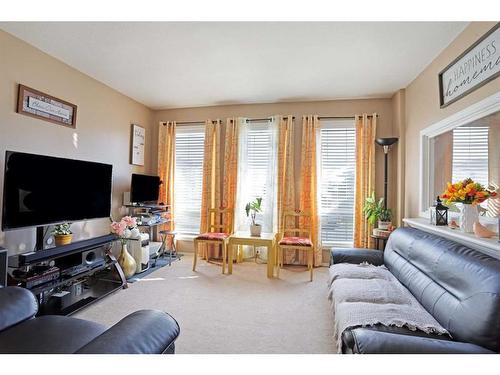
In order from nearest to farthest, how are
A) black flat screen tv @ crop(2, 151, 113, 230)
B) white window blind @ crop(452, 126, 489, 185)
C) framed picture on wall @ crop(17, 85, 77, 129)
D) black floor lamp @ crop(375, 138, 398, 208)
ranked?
white window blind @ crop(452, 126, 489, 185)
black flat screen tv @ crop(2, 151, 113, 230)
framed picture on wall @ crop(17, 85, 77, 129)
black floor lamp @ crop(375, 138, 398, 208)

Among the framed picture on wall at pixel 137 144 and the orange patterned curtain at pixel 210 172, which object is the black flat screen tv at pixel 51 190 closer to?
the framed picture on wall at pixel 137 144

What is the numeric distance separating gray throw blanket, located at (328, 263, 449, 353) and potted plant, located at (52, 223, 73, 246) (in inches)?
107

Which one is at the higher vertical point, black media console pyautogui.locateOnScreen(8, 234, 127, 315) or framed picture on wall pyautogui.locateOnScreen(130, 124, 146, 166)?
framed picture on wall pyautogui.locateOnScreen(130, 124, 146, 166)

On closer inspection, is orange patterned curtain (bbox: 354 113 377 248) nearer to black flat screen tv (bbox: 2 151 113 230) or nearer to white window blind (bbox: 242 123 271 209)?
white window blind (bbox: 242 123 271 209)

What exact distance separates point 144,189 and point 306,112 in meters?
2.86

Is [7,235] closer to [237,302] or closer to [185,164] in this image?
[237,302]

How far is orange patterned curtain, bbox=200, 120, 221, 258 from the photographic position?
14.3ft

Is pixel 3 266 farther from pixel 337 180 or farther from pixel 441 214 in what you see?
pixel 337 180

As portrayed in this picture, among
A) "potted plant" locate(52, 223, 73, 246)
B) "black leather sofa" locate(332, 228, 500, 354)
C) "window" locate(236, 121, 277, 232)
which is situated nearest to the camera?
"black leather sofa" locate(332, 228, 500, 354)

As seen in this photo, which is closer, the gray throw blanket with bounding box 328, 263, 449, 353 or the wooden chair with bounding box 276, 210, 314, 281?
the gray throw blanket with bounding box 328, 263, 449, 353

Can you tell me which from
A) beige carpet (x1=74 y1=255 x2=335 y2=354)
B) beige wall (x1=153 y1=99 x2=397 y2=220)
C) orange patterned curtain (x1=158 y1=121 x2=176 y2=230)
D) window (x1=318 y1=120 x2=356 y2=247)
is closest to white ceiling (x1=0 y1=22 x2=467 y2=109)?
beige wall (x1=153 y1=99 x2=397 y2=220)

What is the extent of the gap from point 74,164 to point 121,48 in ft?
4.32

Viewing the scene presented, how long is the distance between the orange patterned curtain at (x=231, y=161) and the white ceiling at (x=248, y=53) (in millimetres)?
660

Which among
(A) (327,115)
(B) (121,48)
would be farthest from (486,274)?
(B) (121,48)
